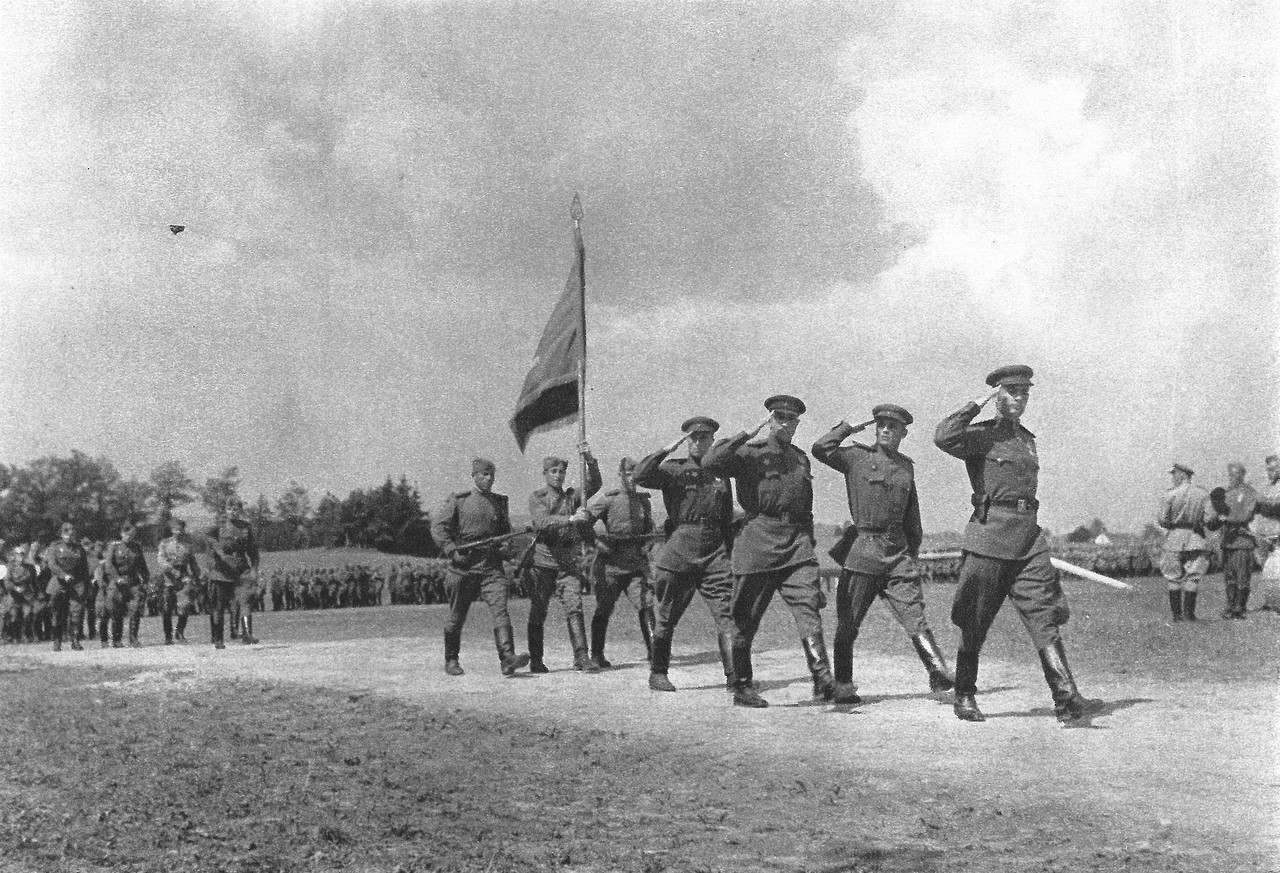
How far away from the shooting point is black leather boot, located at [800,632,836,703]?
8.02m

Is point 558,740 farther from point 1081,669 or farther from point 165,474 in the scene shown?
point 165,474

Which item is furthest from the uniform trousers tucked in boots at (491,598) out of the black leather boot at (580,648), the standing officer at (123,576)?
the standing officer at (123,576)

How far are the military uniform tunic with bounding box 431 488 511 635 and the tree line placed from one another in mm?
1378

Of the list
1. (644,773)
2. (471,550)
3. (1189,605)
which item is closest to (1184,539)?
(1189,605)

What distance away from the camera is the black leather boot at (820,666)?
316 inches

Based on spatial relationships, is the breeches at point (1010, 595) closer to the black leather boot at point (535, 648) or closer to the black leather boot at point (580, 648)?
the black leather boot at point (580, 648)

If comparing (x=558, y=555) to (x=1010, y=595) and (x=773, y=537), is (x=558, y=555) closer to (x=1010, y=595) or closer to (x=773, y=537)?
(x=773, y=537)

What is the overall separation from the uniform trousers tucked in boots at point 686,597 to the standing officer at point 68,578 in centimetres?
1036

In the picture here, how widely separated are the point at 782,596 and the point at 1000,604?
4.61 ft

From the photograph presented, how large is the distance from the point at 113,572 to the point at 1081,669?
12137 mm

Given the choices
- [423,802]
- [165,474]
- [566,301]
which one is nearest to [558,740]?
[423,802]

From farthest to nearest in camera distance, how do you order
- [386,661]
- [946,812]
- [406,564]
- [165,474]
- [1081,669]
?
[165,474], [406,564], [386,661], [1081,669], [946,812]

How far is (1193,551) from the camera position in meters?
13.7

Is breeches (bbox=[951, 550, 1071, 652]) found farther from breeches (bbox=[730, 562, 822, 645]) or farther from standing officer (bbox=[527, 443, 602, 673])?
standing officer (bbox=[527, 443, 602, 673])
